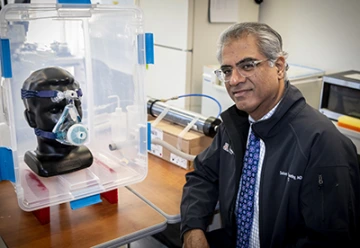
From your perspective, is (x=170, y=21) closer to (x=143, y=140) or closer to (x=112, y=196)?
(x=143, y=140)

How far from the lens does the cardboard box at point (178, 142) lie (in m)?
1.69

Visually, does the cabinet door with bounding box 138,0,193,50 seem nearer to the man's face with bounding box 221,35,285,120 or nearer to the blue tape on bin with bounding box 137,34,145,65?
the blue tape on bin with bounding box 137,34,145,65

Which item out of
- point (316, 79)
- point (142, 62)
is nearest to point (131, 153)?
point (142, 62)

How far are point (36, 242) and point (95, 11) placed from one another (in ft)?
2.56

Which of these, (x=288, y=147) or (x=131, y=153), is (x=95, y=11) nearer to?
(x=131, y=153)

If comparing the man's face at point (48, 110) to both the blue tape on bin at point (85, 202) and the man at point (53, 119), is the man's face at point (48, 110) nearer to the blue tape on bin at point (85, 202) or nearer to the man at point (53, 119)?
the man at point (53, 119)

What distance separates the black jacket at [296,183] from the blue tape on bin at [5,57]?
713 mm

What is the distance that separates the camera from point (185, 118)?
1792mm

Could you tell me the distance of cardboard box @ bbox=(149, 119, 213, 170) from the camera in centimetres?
169

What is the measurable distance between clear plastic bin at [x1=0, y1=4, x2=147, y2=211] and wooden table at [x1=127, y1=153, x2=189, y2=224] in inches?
2.8

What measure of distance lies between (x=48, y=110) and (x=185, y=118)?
0.67 meters

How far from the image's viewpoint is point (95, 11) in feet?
4.55

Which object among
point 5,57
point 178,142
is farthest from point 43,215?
point 178,142

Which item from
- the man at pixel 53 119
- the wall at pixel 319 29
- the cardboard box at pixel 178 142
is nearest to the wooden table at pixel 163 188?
the cardboard box at pixel 178 142
